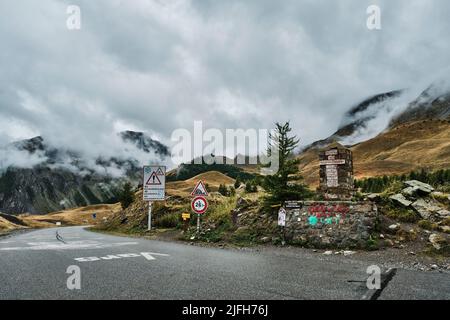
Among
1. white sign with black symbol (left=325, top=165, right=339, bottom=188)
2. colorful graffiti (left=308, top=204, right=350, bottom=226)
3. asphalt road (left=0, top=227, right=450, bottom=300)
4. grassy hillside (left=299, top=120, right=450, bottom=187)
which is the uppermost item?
grassy hillside (left=299, top=120, right=450, bottom=187)

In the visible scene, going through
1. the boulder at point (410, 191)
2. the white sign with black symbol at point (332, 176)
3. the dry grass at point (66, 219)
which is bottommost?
the dry grass at point (66, 219)

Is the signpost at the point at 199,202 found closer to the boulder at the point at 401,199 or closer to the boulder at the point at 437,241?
the boulder at the point at 401,199

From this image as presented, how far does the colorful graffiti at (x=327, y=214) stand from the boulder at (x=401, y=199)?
12.8ft

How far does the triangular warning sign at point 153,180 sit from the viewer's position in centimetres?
2427

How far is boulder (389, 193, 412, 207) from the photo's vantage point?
Answer: 15.6 m

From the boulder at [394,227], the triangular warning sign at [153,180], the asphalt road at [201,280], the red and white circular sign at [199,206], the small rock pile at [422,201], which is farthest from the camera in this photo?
the triangular warning sign at [153,180]

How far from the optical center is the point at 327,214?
1404 centimetres

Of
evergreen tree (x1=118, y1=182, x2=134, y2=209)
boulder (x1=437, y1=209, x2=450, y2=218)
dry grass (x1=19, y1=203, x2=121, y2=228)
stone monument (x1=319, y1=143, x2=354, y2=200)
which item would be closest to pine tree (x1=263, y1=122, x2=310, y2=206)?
stone monument (x1=319, y1=143, x2=354, y2=200)

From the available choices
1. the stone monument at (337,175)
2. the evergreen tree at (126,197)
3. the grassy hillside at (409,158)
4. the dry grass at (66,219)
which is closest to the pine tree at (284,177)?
the stone monument at (337,175)

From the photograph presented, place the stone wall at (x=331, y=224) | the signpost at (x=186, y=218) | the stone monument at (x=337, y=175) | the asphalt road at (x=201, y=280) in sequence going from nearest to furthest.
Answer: the asphalt road at (x=201, y=280) → the stone wall at (x=331, y=224) → the stone monument at (x=337, y=175) → the signpost at (x=186, y=218)

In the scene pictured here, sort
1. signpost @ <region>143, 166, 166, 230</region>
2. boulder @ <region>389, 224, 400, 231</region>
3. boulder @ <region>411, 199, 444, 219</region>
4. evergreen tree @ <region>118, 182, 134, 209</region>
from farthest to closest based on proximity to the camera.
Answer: evergreen tree @ <region>118, 182, 134, 209</region> < signpost @ <region>143, 166, 166, 230</region> < boulder @ <region>411, 199, 444, 219</region> < boulder @ <region>389, 224, 400, 231</region>

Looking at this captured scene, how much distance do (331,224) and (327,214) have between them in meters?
0.44

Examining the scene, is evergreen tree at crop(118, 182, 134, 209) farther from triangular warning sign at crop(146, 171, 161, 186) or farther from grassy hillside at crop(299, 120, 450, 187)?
grassy hillside at crop(299, 120, 450, 187)
